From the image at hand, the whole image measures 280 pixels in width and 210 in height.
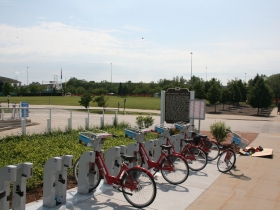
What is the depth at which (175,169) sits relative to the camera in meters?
6.44

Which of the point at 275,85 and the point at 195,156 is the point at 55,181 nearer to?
the point at 195,156

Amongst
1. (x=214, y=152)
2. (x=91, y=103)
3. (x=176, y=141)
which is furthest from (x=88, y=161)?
(x=91, y=103)

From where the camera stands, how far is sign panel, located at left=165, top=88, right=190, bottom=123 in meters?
13.0

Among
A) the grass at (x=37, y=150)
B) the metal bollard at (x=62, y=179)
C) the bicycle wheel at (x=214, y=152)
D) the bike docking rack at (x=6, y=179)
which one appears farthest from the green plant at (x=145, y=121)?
the bike docking rack at (x=6, y=179)

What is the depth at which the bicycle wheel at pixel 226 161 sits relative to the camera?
25.8 feet

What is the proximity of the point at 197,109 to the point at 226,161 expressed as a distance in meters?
3.76

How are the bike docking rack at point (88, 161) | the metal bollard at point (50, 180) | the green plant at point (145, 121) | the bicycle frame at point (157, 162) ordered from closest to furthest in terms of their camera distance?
the metal bollard at point (50, 180)
the bike docking rack at point (88, 161)
the bicycle frame at point (157, 162)
the green plant at point (145, 121)

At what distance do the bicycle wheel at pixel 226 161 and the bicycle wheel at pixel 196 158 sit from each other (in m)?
0.53

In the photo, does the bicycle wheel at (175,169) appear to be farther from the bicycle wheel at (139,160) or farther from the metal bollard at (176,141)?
the metal bollard at (176,141)

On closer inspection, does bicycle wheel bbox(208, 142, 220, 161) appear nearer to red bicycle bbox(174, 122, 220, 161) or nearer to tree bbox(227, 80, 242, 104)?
red bicycle bbox(174, 122, 220, 161)

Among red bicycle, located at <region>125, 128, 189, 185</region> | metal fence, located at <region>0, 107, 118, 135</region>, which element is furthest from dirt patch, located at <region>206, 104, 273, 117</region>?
red bicycle, located at <region>125, 128, 189, 185</region>

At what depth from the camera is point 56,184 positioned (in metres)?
5.10

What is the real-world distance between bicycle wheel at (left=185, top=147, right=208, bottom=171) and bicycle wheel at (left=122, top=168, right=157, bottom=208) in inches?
107

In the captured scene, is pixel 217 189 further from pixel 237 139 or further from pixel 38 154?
pixel 38 154
